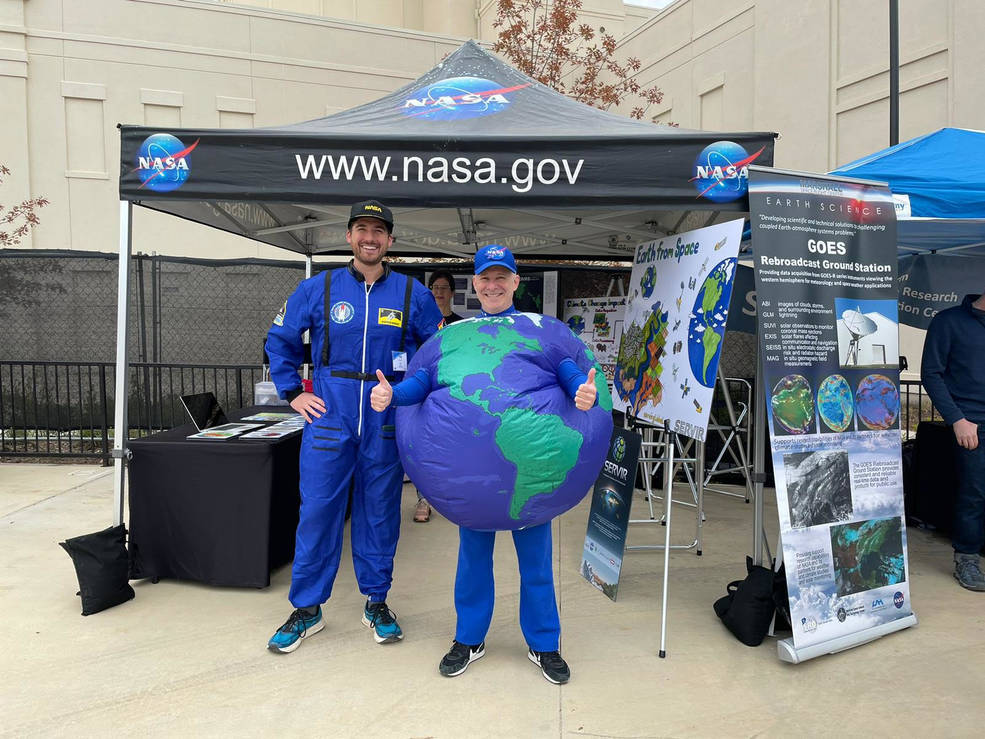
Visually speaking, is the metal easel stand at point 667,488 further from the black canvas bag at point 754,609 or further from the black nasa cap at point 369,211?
the black nasa cap at point 369,211

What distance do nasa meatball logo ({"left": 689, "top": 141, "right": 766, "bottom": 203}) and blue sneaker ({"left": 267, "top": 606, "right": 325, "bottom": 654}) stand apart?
281cm

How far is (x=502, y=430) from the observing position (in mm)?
2461

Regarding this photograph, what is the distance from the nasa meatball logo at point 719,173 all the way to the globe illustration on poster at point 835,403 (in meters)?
1.02

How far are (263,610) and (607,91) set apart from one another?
1036cm

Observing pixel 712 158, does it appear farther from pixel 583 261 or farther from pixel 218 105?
pixel 218 105

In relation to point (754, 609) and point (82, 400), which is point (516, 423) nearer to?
point (754, 609)

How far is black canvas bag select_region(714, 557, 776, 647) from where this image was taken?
3.29 meters

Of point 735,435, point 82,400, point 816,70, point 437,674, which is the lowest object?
point 437,674

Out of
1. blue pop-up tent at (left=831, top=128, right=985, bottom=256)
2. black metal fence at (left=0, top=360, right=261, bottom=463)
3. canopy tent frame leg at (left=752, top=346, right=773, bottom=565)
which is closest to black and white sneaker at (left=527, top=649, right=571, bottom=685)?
canopy tent frame leg at (left=752, top=346, right=773, bottom=565)

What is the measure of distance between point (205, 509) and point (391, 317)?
64.3 inches

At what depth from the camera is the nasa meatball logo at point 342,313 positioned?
324 cm

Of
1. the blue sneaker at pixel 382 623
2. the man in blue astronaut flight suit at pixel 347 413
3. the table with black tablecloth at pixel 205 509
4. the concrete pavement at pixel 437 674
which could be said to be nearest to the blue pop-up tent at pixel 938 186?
the concrete pavement at pixel 437 674

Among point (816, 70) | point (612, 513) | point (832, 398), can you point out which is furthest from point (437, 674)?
point (816, 70)

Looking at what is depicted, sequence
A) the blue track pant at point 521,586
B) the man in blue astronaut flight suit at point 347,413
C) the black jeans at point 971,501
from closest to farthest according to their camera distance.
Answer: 1. the blue track pant at point 521,586
2. the man in blue astronaut flight suit at point 347,413
3. the black jeans at point 971,501
